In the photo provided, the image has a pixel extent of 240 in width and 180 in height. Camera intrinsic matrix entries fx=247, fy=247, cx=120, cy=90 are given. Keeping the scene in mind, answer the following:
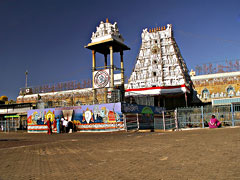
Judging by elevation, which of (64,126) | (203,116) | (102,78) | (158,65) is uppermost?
(158,65)

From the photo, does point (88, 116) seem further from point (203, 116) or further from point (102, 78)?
point (203, 116)

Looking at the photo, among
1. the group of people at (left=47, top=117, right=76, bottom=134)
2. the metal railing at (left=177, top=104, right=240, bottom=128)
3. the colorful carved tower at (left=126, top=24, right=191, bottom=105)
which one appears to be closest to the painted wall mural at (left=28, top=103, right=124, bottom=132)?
the group of people at (left=47, top=117, right=76, bottom=134)

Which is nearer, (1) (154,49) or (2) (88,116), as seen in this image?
(2) (88,116)

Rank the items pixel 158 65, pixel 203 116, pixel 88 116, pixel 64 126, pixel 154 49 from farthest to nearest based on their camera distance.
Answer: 1. pixel 154 49
2. pixel 158 65
3. pixel 64 126
4. pixel 88 116
5. pixel 203 116

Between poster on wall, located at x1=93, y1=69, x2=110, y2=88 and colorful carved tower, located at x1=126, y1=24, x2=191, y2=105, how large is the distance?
56.3 feet

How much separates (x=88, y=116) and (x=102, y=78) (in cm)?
502

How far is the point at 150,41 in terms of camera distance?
52812mm

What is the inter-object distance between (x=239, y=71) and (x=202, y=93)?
8.15 m

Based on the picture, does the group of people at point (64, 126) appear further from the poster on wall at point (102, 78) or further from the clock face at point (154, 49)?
the clock face at point (154, 49)

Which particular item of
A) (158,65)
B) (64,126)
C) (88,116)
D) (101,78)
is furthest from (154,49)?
(64,126)

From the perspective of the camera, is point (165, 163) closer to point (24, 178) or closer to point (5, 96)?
point (24, 178)

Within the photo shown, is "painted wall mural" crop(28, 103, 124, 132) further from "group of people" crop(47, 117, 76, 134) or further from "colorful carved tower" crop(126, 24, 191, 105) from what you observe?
"colorful carved tower" crop(126, 24, 191, 105)

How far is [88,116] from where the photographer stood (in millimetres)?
27438

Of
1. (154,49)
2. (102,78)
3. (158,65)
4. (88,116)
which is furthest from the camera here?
(154,49)
